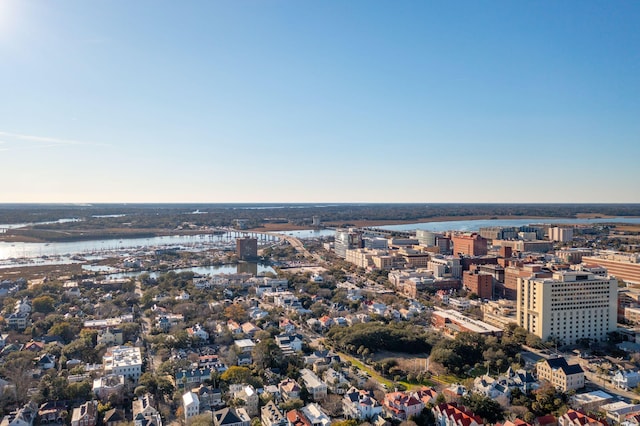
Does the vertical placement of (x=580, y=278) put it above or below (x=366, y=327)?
above

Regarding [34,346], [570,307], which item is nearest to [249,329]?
[34,346]

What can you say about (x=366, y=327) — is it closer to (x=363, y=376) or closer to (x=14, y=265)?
(x=363, y=376)

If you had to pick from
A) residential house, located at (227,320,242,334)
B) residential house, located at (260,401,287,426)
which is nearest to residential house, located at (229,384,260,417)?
residential house, located at (260,401,287,426)

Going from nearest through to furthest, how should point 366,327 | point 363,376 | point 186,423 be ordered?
point 186,423
point 363,376
point 366,327

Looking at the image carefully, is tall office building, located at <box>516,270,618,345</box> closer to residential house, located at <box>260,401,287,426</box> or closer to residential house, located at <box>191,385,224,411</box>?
residential house, located at <box>260,401,287,426</box>

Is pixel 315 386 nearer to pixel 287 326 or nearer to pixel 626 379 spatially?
pixel 287 326

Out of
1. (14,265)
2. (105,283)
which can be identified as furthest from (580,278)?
(14,265)

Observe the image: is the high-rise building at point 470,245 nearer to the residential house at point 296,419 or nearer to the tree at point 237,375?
the tree at point 237,375
